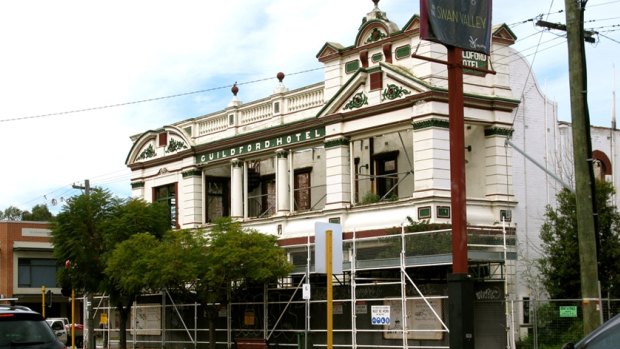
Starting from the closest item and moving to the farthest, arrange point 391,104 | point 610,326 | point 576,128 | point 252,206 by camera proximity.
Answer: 1. point 610,326
2. point 576,128
3. point 391,104
4. point 252,206

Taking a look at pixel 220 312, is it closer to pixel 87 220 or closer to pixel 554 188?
pixel 87 220

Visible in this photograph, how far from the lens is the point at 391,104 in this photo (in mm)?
32719

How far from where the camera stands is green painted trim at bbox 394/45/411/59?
32750 mm

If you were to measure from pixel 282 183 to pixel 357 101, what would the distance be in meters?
5.68

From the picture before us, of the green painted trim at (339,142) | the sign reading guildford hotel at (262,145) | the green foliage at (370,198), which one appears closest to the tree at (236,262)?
the green foliage at (370,198)

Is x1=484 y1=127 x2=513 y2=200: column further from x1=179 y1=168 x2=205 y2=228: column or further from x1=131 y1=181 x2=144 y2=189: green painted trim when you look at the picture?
x1=131 y1=181 x2=144 y2=189: green painted trim

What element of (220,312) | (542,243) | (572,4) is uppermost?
(572,4)

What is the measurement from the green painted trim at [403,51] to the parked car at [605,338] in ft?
77.8

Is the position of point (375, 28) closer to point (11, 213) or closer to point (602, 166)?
point (602, 166)

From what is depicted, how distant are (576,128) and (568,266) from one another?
11877 millimetres

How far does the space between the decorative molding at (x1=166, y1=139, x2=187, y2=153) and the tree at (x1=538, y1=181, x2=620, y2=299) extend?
19.0 metres

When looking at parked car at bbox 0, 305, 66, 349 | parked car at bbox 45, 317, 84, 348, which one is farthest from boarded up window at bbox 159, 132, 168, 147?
parked car at bbox 0, 305, 66, 349

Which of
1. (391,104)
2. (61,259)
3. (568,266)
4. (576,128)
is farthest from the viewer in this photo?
(61,259)

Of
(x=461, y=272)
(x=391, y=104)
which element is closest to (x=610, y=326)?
(x=461, y=272)
